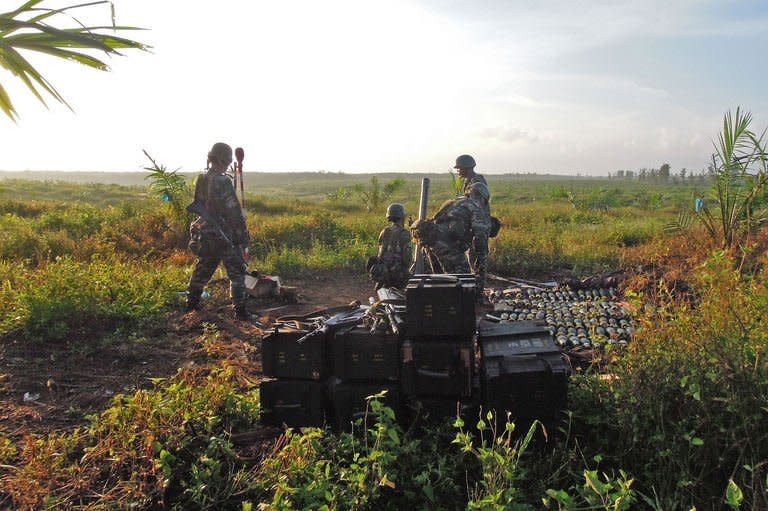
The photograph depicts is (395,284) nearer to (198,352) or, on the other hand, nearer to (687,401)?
(198,352)

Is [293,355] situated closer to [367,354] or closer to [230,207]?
[367,354]

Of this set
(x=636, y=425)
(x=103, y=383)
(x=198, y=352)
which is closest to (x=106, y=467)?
(x=103, y=383)

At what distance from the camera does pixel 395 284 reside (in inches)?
280

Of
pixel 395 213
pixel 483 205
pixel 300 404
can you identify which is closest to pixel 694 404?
pixel 300 404

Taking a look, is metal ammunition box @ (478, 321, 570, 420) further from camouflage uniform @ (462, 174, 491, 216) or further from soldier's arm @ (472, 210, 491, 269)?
camouflage uniform @ (462, 174, 491, 216)

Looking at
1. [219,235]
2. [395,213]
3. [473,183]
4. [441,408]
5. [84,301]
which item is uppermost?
[473,183]

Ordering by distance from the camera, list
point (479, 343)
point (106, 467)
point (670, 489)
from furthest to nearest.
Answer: point (479, 343)
point (106, 467)
point (670, 489)

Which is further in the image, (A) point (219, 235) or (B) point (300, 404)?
(A) point (219, 235)

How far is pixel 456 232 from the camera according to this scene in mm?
7199

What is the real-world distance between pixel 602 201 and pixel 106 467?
27.2m

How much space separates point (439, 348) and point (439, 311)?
0.83 feet

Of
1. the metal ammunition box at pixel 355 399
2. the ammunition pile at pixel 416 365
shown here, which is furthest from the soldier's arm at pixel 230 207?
the metal ammunition box at pixel 355 399

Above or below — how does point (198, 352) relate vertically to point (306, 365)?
below

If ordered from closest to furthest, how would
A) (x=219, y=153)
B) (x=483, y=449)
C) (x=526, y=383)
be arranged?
(x=483, y=449)
(x=526, y=383)
(x=219, y=153)
